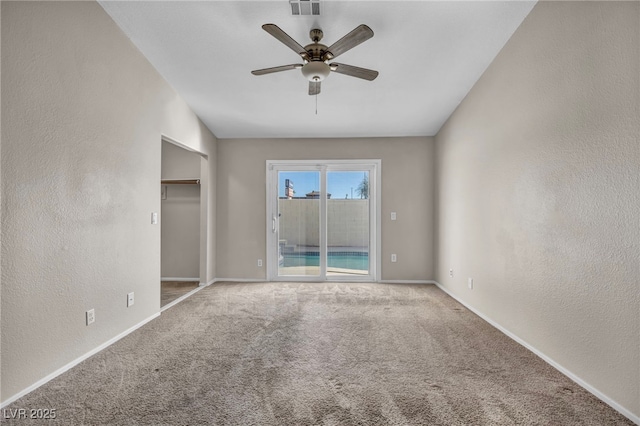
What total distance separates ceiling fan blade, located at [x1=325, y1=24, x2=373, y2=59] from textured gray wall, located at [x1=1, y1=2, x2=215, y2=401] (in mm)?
1912

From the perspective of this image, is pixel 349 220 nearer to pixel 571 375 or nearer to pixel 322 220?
pixel 322 220

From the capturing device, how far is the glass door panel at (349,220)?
5090mm

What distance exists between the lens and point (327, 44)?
2801 mm

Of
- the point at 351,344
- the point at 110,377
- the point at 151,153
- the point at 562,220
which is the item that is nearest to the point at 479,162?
the point at 562,220

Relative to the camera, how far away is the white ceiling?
2.49 m

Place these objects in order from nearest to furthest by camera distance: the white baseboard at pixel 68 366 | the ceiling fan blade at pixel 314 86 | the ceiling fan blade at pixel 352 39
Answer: the white baseboard at pixel 68 366 → the ceiling fan blade at pixel 352 39 → the ceiling fan blade at pixel 314 86

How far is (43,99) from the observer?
6.66 feet

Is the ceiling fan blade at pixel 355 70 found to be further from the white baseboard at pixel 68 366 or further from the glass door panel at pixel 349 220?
the white baseboard at pixel 68 366

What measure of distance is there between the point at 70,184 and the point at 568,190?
11.7 ft

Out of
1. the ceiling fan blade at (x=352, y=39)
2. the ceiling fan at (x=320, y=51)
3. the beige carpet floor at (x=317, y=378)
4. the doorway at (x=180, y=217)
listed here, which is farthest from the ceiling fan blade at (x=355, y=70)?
the doorway at (x=180, y=217)

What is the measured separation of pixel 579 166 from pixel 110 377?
3.44 m

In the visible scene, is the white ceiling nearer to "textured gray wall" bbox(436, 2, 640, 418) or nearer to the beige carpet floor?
"textured gray wall" bbox(436, 2, 640, 418)

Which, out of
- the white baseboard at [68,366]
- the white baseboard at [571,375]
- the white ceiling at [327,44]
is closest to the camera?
the white baseboard at [571,375]

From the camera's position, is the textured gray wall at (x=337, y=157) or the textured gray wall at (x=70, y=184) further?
the textured gray wall at (x=337, y=157)
